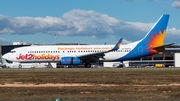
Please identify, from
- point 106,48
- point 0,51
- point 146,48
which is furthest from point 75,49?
point 0,51

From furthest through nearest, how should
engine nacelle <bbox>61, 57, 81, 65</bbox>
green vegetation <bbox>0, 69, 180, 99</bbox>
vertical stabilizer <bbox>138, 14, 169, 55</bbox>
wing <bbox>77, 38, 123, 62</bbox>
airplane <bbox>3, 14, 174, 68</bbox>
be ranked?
vertical stabilizer <bbox>138, 14, 169, 55</bbox> → airplane <bbox>3, 14, 174, 68</bbox> → engine nacelle <bbox>61, 57, 81, 65</bbox> → wing <bbox>77, 38, 123, 62</bbox> → green vegetation <bbox>0, 69, 180, 99</bbox>

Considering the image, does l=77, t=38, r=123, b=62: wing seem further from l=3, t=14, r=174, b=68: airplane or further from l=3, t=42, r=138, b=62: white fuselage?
l=3, t=42, r=138, b=62: white fuselage

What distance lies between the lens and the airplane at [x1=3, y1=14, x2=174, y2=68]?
40656mm

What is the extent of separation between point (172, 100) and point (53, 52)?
30.6m

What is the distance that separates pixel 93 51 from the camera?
4125cm

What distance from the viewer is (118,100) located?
1167 cm

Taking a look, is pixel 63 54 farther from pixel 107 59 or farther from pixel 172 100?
pixel 172 100

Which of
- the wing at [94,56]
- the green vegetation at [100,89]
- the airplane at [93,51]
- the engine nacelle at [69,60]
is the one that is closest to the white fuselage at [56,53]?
the airplane at [93,51]

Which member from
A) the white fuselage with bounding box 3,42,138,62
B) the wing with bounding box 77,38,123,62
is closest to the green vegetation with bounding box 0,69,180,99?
the wing with bounding box 77,38,123,62

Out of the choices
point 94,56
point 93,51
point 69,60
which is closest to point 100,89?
point 69,60

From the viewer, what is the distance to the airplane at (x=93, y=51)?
133 feet

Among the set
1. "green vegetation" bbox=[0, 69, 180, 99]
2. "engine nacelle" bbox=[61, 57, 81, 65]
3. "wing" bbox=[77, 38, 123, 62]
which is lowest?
"green vegetation" bbox=[0, 69, 180, 99]

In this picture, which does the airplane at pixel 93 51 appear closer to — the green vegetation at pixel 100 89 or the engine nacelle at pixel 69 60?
the engine nacelle at pixel 69 60

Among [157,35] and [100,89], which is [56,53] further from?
[100,89]
